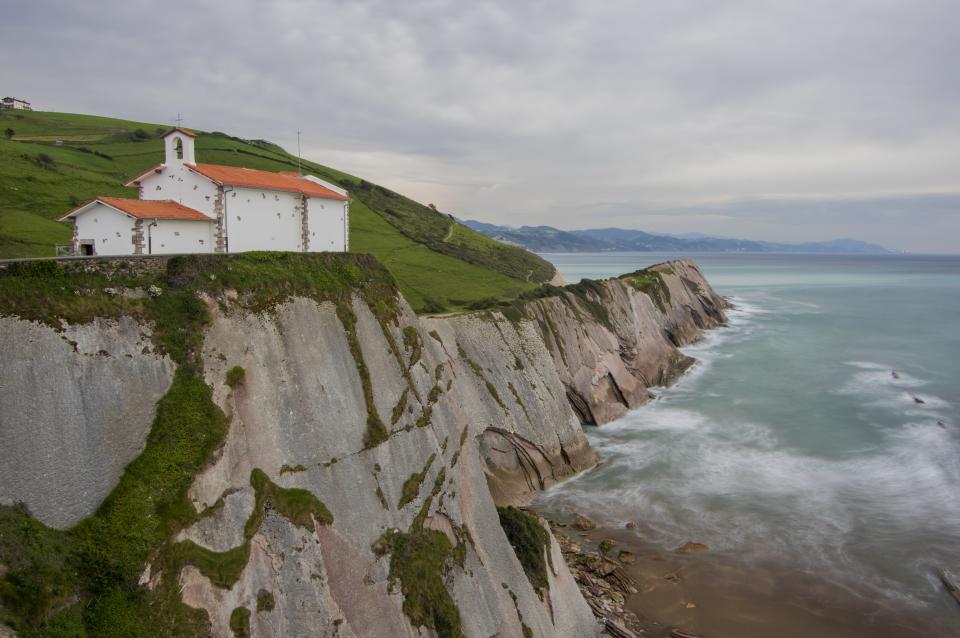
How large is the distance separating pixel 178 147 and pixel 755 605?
31.5 metres

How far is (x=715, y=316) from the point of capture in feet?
306

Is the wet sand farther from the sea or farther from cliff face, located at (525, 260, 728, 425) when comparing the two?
cliff face, located at (525, 260, 728, 425)

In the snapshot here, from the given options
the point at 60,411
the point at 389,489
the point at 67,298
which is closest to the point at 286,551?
the point at 389,489

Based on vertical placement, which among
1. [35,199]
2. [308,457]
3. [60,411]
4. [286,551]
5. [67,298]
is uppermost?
[35,199]

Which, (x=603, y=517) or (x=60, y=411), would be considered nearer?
(x=60, y=411)

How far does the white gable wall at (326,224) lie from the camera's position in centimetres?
3097

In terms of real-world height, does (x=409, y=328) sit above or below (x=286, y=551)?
above

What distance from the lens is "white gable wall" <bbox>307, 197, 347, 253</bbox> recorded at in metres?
31.0

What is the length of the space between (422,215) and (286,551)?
97.2 metres

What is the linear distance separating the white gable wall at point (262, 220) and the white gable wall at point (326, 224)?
0.89 meters

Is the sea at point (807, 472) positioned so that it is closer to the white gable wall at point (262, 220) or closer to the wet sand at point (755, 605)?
the wet sand at point (755, 605)

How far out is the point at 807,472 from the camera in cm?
3744

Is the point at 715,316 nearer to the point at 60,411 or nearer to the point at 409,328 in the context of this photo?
the point at 409,328

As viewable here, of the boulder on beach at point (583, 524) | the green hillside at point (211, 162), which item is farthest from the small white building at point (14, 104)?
the boulder on beach at point (583, 524)
